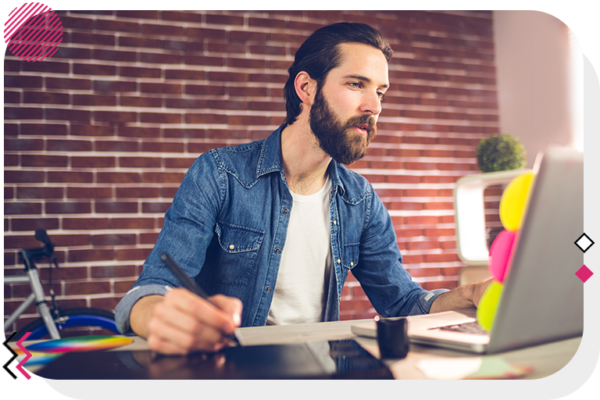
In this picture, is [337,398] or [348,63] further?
[348,63]

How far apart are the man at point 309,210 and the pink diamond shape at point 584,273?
0.36 meters

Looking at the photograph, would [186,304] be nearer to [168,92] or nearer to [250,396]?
[250,396]

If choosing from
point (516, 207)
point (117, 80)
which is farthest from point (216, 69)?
point (516, 207)

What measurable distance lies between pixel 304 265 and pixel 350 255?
0.15 m

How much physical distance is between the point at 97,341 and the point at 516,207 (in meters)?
0.65

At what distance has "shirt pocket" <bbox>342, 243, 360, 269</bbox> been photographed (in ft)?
3.61

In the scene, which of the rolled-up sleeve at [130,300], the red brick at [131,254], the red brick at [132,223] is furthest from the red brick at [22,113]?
the rolled-up sleeve at [130,300]

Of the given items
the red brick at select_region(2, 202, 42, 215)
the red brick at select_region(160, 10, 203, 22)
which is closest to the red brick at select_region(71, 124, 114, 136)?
the red brick at select_region(2, 202, 42, 215)

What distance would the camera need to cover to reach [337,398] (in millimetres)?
485

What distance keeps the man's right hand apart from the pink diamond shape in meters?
0.45

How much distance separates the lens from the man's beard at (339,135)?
107 centimetres

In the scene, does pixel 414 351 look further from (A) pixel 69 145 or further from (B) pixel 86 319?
(A) pixel 69 145

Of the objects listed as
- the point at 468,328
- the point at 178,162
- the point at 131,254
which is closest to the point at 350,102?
the point at 468,328

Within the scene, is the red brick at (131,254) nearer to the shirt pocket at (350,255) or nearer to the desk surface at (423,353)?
the shirt pocket at (350,255)
